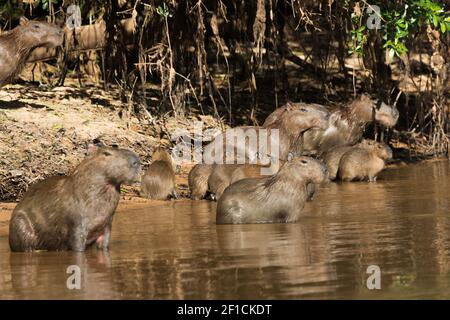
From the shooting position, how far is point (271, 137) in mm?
12531

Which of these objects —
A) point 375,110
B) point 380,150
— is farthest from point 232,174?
point 375,110

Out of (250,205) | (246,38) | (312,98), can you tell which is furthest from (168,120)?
(250,205)

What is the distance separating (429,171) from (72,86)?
14.3 ft

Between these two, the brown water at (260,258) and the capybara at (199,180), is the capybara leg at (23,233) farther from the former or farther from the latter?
the capybara at (199,180)

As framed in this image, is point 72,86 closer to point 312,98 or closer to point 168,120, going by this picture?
point 168,120

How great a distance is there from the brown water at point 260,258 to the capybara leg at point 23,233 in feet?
0.36

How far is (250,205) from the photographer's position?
9742 mm

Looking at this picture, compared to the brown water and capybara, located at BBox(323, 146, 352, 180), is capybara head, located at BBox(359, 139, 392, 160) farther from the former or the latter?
the brown water

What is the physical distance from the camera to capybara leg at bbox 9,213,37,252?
8.28m

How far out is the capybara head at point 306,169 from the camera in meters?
9.96

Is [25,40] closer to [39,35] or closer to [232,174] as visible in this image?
[39,35]

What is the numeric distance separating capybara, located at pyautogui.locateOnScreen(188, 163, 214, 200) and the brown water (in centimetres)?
73

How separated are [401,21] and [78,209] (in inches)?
204

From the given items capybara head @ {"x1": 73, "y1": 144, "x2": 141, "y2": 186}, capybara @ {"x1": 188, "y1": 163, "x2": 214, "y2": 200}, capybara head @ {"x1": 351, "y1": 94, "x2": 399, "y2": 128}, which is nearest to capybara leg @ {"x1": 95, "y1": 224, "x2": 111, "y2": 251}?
capybara head @ {"x1": 73, "y1": 144, "x2": 141, "y2": 186}
